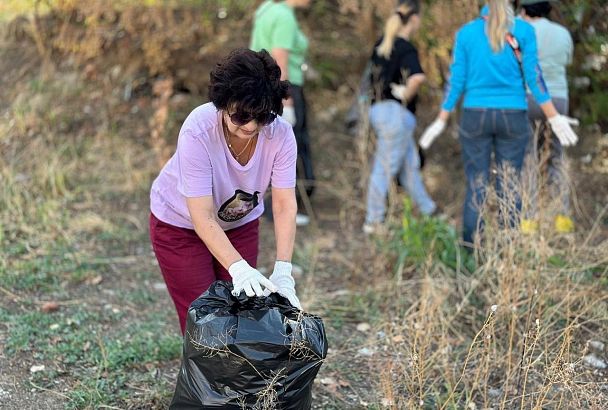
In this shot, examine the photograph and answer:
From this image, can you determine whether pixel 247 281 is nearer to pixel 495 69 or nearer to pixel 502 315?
pixel 502 315

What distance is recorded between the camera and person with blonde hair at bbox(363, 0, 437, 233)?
495cm

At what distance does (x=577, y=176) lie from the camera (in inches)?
229

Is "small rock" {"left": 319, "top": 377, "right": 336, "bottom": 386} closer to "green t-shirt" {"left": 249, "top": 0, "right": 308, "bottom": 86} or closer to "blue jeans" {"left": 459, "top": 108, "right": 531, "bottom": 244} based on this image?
"blue jeans" {"left": 459, "top": 108, "right": 531, "bottom": 244}

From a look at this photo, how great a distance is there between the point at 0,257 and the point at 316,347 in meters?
2.60

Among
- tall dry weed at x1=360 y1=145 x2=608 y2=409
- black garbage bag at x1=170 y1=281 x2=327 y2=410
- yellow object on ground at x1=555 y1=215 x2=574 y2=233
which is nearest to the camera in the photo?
black garbage bag at x1=170 y1=281 x2=327 y2=410

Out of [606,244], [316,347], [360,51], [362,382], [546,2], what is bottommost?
[362,382]

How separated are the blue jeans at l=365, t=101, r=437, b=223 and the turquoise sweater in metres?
0.77

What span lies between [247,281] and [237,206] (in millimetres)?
395

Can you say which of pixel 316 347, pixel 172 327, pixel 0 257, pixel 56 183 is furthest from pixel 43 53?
pixel 316 347

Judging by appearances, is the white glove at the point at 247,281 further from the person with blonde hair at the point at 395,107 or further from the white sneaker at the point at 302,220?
the white sneaker at the point at 302,220

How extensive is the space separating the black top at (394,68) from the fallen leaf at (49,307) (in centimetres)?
239

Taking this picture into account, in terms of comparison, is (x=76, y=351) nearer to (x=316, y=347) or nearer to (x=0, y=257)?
(x=0, y=257)

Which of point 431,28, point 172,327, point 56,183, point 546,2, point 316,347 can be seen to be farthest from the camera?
point 431,28

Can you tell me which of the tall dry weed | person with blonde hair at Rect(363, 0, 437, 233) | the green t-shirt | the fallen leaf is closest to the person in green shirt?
the green t-shirt
